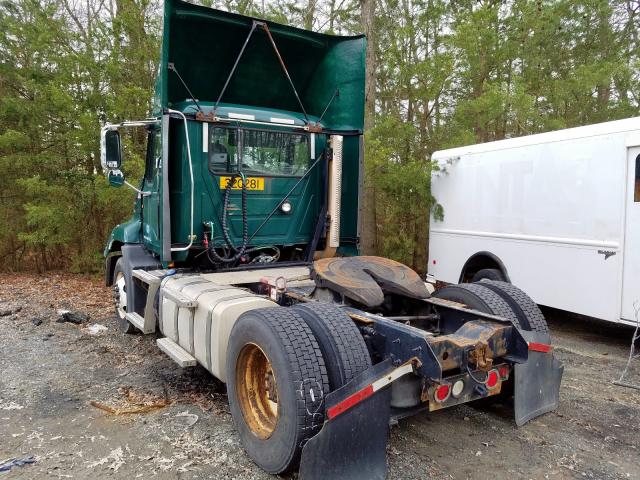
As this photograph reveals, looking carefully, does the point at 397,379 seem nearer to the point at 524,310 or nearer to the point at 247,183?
the point at 524,310

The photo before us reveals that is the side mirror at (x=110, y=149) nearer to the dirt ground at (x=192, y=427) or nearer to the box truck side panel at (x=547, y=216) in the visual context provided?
the dirt ground at (x=192, y=427)

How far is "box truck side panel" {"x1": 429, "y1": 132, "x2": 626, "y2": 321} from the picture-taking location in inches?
233

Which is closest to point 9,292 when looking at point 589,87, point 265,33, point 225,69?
point 225,69

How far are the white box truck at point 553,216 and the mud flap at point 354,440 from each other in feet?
13.9

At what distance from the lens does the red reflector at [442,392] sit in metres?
2.91

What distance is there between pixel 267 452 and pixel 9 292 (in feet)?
27.8

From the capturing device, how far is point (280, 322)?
3.14 m

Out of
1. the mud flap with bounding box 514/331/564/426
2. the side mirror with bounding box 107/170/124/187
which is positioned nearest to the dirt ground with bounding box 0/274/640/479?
the mud flap with bounding box 514/331/564/426

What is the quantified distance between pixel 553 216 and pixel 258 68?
4.26m

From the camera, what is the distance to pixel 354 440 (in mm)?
2729

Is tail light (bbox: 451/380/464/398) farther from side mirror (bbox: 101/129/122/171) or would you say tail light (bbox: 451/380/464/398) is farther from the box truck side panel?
side mirror (bbox: 101/129/122/171)

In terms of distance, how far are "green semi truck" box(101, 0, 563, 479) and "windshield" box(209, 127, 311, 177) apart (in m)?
0.01

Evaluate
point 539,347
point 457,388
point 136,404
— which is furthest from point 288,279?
point 539,347

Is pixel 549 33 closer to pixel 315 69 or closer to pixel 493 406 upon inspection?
pixel 315 69
